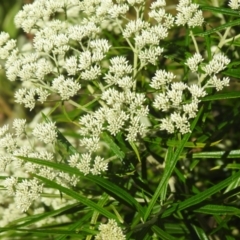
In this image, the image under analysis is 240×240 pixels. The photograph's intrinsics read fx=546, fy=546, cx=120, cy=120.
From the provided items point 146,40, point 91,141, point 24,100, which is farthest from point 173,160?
point 24,100

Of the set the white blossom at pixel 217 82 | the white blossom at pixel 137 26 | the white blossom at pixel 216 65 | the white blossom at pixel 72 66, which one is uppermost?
the white blossom at pixel 137 26

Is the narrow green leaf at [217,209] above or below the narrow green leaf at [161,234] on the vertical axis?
above

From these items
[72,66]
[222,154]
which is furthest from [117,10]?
[222,154]

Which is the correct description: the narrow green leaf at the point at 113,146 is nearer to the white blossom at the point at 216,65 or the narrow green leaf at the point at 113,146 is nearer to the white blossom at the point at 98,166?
the white blossom at the point at 98,166

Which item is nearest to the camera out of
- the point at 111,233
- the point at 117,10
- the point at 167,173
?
the point at 111,233

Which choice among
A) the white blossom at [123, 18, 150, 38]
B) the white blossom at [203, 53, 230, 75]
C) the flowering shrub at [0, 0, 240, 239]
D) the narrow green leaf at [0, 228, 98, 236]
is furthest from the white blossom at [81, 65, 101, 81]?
the narrow green leaf at [0, 228, 98, 236]

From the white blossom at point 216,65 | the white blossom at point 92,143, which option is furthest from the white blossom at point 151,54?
the white blossom at point 92,143

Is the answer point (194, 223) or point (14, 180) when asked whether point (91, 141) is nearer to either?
point (14, 180)

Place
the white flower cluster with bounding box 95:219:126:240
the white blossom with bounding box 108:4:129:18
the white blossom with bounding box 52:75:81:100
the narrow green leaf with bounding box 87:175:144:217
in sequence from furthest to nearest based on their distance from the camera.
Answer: the white blossom with bounding box 108:4:129:18 → the white blossom with bounding box 52:75:81:100 → the narrow green leaf with bounding box 87:175:144:217 → the white flower cluster with bounding box 95:219:126:240

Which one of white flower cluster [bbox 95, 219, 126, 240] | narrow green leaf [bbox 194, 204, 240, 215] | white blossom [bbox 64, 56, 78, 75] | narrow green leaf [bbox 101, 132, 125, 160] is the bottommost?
narrow green leaf [bbox 194, 204, 240, 215]

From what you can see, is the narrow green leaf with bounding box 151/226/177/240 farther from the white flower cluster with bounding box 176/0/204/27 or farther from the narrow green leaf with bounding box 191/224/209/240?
the white flower cluster with bounding box 176/0/204/27

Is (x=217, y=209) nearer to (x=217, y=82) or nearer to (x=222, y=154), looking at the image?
(x=222, y=154)
